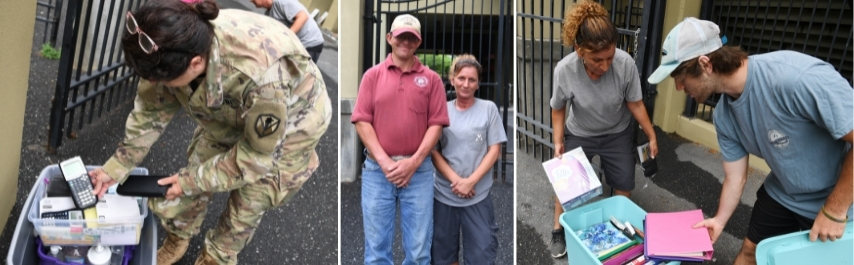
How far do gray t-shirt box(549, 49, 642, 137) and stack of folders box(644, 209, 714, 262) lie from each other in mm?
488

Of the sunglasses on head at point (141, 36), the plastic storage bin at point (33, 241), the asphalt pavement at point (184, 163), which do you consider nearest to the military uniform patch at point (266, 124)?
the sunglasses on head at point (141, 36)

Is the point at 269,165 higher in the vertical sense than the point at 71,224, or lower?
higher

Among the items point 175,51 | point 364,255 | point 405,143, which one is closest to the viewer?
point 175,51

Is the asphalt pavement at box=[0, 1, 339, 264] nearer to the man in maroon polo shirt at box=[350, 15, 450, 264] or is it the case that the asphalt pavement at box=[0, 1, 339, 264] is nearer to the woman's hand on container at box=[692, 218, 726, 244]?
the man in maroon polo shirt at box=[350, 15, 450, 264]

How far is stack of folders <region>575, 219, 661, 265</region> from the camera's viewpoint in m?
1.97

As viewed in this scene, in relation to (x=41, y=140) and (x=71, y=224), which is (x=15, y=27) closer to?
(x=41, y=140)

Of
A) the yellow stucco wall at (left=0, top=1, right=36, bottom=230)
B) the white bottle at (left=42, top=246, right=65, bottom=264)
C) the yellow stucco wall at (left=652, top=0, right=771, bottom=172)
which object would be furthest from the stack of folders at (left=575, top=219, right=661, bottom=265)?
the yellow stucco wall at (left=0, top=1, right=36, bottom=230)

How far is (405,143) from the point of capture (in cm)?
160

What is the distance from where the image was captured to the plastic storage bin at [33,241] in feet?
5.35

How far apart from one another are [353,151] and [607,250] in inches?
36.2

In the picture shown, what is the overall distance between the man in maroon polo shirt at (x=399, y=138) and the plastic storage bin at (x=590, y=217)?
56 centimetres

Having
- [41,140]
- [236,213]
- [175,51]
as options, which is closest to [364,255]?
[236,213]

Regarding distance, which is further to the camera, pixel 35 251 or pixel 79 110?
pixel 79 110

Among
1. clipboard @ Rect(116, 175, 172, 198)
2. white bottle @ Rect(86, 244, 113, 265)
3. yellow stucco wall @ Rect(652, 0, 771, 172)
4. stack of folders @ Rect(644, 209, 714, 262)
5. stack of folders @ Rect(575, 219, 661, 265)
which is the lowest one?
stack of folders @ Rect(575, 219, 661, 265)
